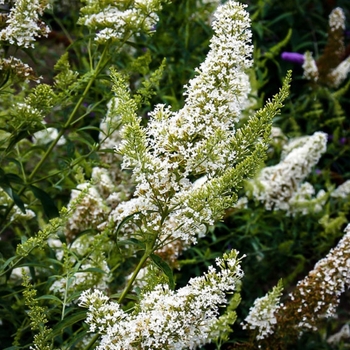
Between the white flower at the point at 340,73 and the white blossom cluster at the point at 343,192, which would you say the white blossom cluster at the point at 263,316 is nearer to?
the white blossom cluster at the point at 343,192

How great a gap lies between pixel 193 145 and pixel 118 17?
2.62ft

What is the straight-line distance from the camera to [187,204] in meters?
1.99

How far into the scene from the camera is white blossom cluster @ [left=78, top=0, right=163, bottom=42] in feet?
8.66

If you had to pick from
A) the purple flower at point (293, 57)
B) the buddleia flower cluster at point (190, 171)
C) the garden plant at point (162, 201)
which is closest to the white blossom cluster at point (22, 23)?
the garden plant at point (162, 201)

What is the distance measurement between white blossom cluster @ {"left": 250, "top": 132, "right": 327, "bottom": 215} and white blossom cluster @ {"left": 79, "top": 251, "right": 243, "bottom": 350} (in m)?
1.83

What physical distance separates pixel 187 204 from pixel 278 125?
9.71ft

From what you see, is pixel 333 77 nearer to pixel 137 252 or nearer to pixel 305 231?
pixel 305 231

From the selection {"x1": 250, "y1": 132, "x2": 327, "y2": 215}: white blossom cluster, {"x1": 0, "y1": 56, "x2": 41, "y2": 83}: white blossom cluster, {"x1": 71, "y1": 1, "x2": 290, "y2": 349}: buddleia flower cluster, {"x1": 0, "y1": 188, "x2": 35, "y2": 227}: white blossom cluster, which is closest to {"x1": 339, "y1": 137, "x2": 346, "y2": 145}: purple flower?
{"x1": 250, "y1": 132, "x2": 327, "y2": 215}: white blossom cluster

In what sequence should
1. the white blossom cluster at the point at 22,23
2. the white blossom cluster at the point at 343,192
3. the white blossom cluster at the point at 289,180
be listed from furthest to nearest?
1. the white blossom cluster at the point at 343,192
2. the white blossom cluster at the point at 289,180
3. the white blossom cluster at the point at 22,23

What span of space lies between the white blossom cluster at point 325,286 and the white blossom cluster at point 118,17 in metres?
0.97

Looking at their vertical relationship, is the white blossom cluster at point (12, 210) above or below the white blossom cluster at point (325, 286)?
below

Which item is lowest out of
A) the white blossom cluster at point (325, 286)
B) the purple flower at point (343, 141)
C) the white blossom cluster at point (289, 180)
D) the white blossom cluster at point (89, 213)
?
the white blossom cluster at point (325, 286)

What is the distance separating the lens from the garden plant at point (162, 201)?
77.7 inches

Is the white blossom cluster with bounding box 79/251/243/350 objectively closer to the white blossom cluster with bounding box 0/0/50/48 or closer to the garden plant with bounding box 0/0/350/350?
the garden plant with bounding box 0/0/350/350
